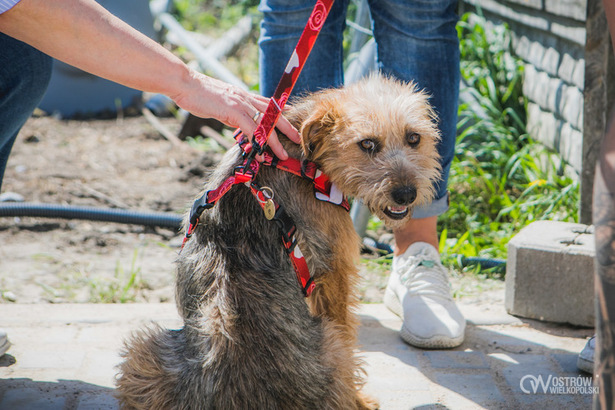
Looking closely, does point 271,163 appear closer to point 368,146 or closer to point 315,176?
point 315,176

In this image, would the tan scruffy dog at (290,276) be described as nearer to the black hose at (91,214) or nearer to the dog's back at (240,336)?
the dog's back at (240,336)

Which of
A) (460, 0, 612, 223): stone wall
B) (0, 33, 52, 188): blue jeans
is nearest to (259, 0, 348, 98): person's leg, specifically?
(0, 33, 52, 188): blue jeans

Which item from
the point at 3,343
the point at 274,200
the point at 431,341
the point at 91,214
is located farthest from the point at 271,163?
the point at 91,214

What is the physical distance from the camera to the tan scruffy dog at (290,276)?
1928 mm

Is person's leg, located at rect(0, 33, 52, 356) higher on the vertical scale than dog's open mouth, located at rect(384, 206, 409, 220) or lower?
higher

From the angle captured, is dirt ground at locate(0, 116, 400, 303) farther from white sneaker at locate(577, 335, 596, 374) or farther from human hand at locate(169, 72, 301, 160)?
white sneaker at locate(577, 335, 596, 374)

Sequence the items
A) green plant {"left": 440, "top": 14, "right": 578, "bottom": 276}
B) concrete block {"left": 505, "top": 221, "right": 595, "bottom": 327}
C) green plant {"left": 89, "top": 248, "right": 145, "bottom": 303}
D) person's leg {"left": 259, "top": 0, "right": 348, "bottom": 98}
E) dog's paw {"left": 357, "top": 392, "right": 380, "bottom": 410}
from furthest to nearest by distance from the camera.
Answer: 1. green plant {"left": 440, "top": 14, "right": 578, "bottom": 276}
2. green plant {"left": 89, "top": 248, "right": 145, "bottom": 303}
3. concrete block {"left": 505, "top": 221, "right": 595, "bottom": 327}
4. person's leg {"left": 259, "top": 0, "right": 348, "bottom": 98}
5. dog's paw {"left": 357, "top": 392, "right": 380, "bottom": 410}

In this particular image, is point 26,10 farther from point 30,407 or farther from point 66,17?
point 30,407

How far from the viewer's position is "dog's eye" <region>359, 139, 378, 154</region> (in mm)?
2266

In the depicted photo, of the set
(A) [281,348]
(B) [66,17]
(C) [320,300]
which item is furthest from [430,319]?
(B) [66,17]

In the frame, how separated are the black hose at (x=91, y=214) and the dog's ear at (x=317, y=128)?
2.08 metres

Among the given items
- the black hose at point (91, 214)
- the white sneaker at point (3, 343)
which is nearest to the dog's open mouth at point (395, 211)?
the white sneaker at point (3, 343)

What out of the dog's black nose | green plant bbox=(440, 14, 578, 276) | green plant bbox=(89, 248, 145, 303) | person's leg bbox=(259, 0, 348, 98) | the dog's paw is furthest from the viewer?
green plant bbox=(440, 14, 578, 276)

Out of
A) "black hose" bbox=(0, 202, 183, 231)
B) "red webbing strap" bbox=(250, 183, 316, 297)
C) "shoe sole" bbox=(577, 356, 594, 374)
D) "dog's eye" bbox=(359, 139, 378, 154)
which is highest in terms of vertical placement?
"dog's eye" bbox=(359, 139, 378, 154)
